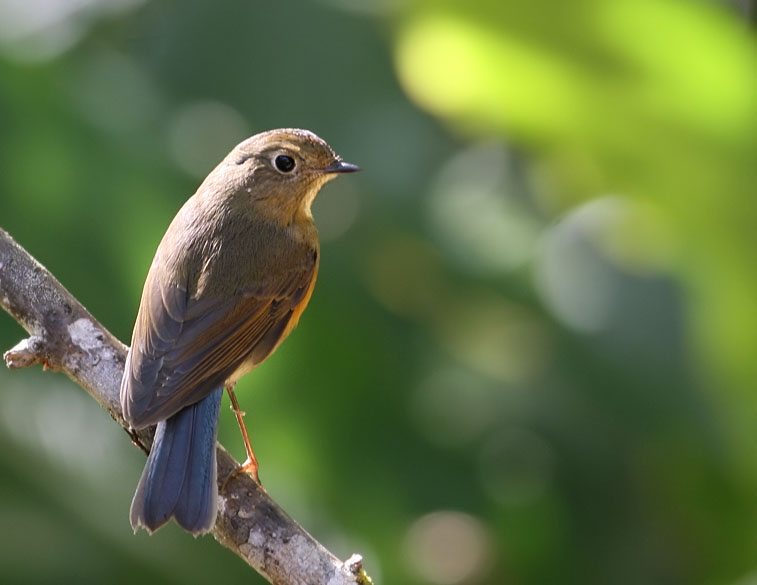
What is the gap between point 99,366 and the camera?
3541 mm

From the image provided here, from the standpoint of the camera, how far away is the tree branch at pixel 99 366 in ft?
10.3

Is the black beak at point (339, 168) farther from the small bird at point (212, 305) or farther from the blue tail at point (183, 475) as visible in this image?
the blue tail at point (183, 475)

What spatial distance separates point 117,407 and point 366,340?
2.01 meters

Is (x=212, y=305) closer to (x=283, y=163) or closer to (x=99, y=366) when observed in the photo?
(x=99, y=366)

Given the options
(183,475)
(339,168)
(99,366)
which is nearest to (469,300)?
(339,168)

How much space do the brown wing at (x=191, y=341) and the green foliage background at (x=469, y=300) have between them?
4.77 feet

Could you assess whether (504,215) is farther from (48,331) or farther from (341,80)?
(48,331)

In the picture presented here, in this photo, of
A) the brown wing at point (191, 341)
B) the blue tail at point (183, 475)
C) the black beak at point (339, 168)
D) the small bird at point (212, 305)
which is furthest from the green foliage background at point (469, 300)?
the blue tail at point (183, 475)

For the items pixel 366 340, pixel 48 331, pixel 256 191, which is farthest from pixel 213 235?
pixel 366 340

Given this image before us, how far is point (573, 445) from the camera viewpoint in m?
5.41

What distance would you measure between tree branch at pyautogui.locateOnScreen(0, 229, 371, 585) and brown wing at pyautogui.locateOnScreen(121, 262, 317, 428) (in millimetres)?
118

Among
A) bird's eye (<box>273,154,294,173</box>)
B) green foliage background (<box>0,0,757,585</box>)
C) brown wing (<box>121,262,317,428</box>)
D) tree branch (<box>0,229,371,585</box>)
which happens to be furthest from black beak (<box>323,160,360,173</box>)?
tree branch (<box>0,229,371,585</box>)

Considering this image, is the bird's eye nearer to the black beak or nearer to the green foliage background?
the black beak

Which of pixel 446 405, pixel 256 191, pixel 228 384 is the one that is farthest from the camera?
pixel 446 405
